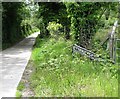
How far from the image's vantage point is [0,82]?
8625 millimetres

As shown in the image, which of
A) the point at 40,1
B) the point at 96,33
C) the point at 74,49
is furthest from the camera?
the point at 40,1

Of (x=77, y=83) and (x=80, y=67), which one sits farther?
(x=80, y=67)

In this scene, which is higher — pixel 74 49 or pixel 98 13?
pixel 98 13

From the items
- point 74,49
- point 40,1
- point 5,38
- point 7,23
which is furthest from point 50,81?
point 40,1

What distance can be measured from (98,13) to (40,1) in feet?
44.7

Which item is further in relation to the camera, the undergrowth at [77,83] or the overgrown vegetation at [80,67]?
the overgrown vegetation at [80,67]

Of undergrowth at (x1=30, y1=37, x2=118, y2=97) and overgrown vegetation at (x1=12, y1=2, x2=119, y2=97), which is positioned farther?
overgrown vegetation at (x1=12, y1=2, x2=119, y2=97)

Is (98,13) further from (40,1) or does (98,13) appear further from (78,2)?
(40,1)

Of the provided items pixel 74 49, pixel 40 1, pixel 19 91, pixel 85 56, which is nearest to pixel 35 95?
pixel 19 91

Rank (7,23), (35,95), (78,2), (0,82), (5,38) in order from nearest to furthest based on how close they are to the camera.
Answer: (35,95) < (0,82) < (78,2) < (5,38) < (7,23)

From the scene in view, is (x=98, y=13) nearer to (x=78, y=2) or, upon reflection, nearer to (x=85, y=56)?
(x=78, y=2)

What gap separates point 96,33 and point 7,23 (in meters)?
12.4

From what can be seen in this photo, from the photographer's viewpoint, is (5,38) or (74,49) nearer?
(74,49)

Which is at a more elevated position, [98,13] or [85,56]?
[98,13]
